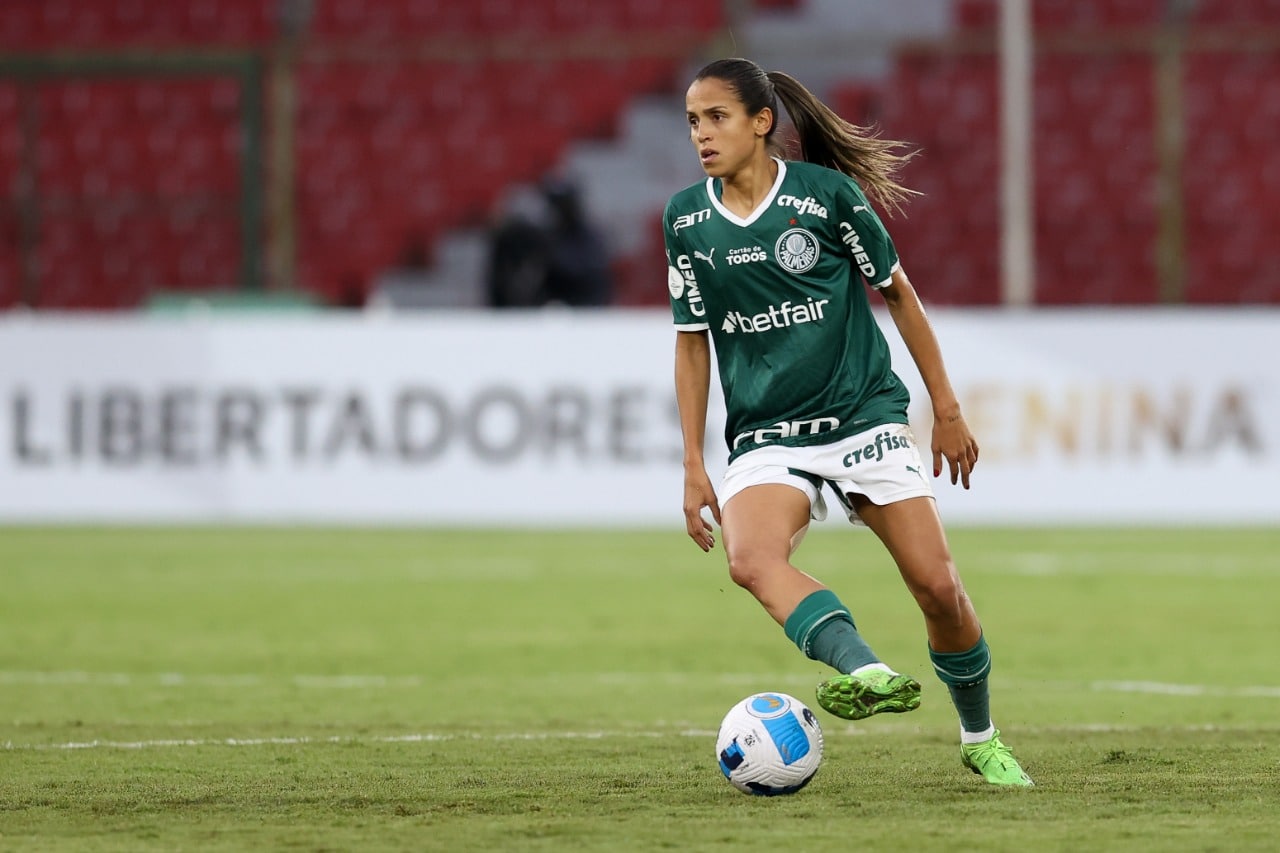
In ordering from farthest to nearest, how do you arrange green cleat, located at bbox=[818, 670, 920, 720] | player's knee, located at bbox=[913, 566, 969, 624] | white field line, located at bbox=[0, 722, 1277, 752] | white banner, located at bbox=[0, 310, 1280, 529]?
white banner, located at bbox=[0, 310, 1280, 529] < white field line, located at bbox=[0, 722, 1277, 752] < player's knee, located at bbox=[913, 566, 969, 624] < green cleat, located at bbox=[818, 670, 920, 720]

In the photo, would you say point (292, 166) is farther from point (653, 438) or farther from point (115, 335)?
point (653, 438)

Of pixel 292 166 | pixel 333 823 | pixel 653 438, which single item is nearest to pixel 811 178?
pixel 333 823

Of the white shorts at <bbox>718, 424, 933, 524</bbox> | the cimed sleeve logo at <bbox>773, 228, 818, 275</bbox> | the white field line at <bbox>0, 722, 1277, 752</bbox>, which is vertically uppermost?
the cimed sleeve logo at <bbox>773, 228, 818, 275</bbox>

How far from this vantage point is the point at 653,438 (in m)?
17.5

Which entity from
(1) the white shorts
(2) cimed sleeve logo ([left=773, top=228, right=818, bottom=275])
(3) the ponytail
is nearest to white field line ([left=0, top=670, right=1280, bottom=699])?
(1) the white shorts

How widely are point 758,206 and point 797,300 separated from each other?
0.30 m

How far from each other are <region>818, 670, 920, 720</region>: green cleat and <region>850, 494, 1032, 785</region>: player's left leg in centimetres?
52

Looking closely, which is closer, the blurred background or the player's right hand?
the player's right hand

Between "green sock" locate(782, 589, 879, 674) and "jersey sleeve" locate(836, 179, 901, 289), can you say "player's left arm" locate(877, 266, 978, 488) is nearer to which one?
"jersey sleeve" locate(836, 179, 901, 289)

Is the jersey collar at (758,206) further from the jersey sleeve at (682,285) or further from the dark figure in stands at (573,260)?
the dark figure in stands at (573,260)

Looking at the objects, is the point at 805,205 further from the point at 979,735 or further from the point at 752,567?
the point at 979,735

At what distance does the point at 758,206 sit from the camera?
6.40 meters

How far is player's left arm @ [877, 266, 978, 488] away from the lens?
6301 millimetres

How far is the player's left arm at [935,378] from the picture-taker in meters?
6.30
